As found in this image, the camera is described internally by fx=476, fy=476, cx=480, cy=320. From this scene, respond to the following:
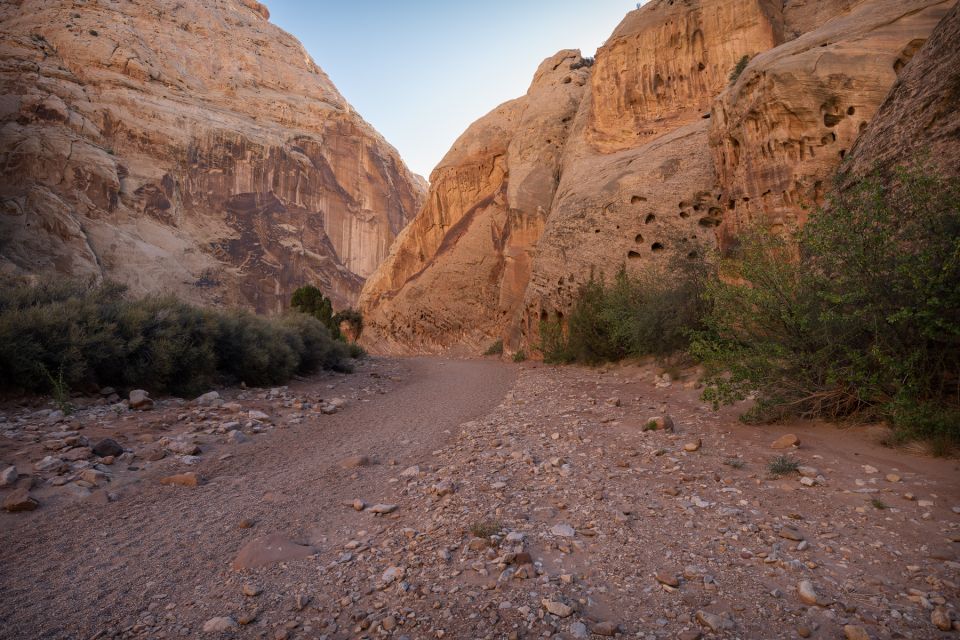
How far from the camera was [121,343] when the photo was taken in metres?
7.84

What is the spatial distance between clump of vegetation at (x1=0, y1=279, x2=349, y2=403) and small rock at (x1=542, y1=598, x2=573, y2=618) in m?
7.33

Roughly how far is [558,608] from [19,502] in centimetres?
415

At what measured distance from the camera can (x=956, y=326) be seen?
4.09m

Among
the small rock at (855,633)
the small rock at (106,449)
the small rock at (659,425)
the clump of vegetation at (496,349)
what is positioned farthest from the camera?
the clump of vegetation at (496,349)

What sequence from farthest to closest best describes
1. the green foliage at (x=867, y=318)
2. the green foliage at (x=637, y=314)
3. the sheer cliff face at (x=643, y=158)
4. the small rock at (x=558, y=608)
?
the green foliage at (x=637, y=314)
the sheer cliff face at (x=643, y=158)
the green foliage at (x=867, y=318)
the small rock at (x=558, y=608)

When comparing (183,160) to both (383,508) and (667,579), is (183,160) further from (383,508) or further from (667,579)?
(667,579)

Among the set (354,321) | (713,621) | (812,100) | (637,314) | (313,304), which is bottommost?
(354,321)

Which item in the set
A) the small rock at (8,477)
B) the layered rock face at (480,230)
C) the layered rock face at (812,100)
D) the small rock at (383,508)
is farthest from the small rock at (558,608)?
the layered rock face at (480,230)

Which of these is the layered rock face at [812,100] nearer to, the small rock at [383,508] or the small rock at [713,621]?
the small rock at [713,621]

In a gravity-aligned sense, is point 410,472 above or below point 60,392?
below

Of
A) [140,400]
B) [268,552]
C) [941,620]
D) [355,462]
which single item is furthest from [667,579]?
[140,400]

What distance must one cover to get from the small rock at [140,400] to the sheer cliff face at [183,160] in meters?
25.8

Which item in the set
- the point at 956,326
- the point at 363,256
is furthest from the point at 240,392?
the point at 363,256

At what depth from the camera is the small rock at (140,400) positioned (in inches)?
279
